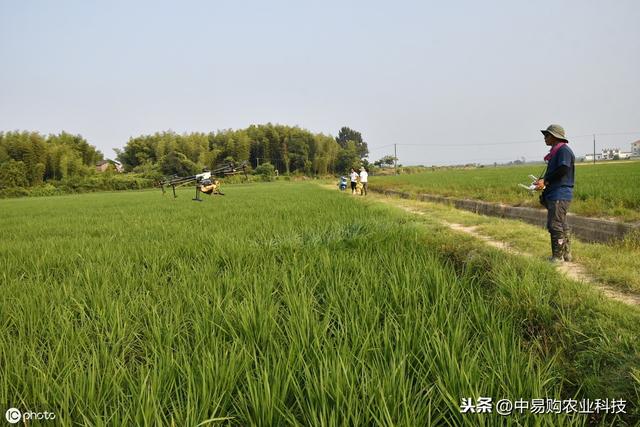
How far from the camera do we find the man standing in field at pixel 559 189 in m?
3.27

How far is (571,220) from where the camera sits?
5.11 m

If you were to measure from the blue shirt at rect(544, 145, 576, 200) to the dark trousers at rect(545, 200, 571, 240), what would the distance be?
6 centimetres

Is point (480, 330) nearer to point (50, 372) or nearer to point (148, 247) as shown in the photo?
point (50, 372)

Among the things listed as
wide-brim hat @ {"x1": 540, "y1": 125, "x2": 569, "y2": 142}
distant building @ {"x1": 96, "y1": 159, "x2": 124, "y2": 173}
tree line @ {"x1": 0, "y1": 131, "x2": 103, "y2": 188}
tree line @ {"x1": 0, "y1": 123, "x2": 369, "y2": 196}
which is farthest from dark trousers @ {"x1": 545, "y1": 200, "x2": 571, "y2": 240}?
distant building @ {"x1": 96, "y1": 159, "x2": 124, "y2": 173}

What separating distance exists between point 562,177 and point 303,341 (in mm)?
3044

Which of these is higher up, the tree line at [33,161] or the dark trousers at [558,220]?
the tree line at [33,161]

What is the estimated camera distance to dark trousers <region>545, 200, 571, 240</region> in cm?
327

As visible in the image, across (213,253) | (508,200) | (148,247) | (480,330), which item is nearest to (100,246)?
(148,247)

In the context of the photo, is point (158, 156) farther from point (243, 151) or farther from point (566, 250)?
point (566, 250)

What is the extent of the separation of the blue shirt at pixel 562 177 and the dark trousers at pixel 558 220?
57 millimetres

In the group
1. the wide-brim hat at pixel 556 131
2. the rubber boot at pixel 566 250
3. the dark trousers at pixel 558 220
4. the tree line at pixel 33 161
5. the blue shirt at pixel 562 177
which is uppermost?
the tree line at pixel 33 161

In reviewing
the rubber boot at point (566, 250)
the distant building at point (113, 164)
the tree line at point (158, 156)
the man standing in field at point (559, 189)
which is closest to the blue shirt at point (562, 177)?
the man standing in field at point (559, 189)

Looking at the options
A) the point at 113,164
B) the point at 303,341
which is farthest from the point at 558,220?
the point at 113,164

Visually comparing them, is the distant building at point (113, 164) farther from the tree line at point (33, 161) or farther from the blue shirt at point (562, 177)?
the blue shirt at point (562, 177)
